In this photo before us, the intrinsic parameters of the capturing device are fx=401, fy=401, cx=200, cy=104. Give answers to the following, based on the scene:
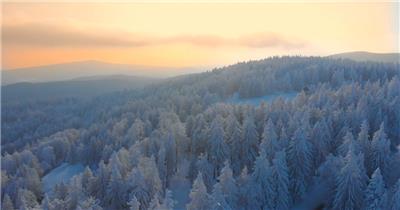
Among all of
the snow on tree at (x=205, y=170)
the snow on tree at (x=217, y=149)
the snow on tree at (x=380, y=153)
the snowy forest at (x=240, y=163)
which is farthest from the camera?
the snow on tree at (x=217, y=149)

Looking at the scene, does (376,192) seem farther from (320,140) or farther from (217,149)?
(217,149)

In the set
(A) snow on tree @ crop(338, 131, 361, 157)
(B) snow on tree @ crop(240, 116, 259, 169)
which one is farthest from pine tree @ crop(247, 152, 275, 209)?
(A) snow on tree @ crop(338, 131, 361, 157)

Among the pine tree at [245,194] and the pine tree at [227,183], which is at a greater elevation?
the pine tree at [227,183]

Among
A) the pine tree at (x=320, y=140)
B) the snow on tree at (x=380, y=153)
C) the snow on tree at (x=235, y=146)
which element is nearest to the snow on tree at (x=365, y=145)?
the snow on tree at (x=380, y=153)

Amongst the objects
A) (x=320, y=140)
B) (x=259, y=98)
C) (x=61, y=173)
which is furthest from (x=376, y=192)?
(x=259, y=98)

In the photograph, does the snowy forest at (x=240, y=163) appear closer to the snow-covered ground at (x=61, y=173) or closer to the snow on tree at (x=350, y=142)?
the snow on tree at (x=350, y=142)

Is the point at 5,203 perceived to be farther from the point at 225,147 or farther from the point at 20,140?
the point at 20,140
